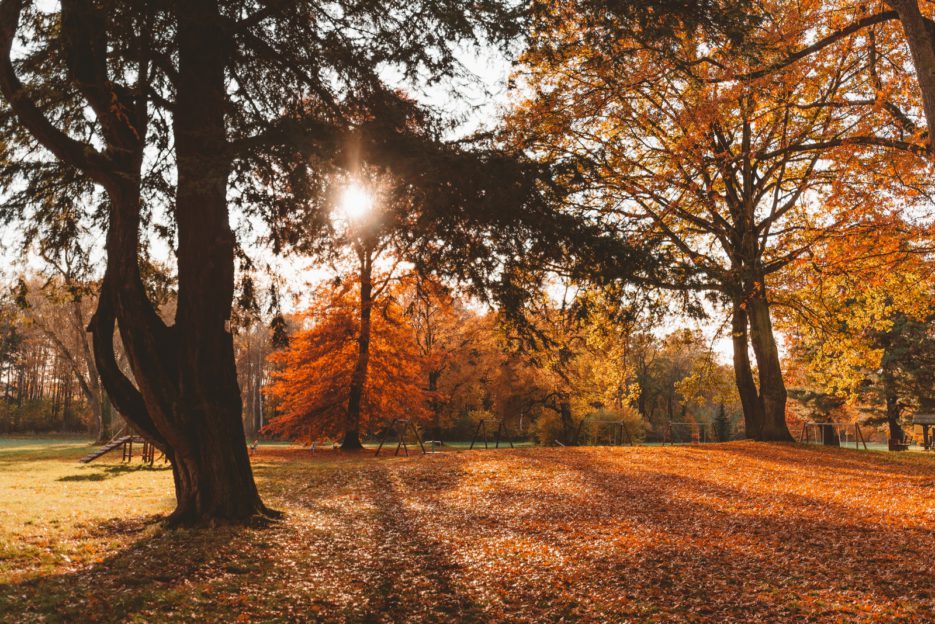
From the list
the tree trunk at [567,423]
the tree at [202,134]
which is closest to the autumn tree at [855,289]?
the tree trunk at [567,423]

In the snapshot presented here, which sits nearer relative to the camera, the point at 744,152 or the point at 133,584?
the point at 133,584

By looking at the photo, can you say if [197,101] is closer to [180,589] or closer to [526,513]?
[180,589]

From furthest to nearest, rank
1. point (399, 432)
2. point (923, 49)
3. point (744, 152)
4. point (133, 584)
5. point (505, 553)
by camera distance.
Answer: point (399, 432)
point (744, 152)
point (923, 49)
point (505, 553)
point (133, 584)

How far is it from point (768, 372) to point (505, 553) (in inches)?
539

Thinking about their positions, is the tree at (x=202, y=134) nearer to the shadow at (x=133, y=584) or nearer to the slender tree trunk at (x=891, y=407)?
the shadow at (x=133, y=584)

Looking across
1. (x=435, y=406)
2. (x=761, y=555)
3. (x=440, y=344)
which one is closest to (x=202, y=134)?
(x=761, y=555)

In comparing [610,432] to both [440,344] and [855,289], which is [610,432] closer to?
[440,344]

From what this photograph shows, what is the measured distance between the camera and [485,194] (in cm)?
586

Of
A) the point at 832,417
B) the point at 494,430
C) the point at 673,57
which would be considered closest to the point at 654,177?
the point at 673,57

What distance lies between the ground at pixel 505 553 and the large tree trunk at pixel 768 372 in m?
6.11

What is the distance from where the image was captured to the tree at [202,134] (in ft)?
21.0

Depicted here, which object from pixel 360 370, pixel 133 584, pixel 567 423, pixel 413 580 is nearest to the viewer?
pixel 133 584

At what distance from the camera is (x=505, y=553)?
21.8 feet

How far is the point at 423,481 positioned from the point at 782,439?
37.4 feet
